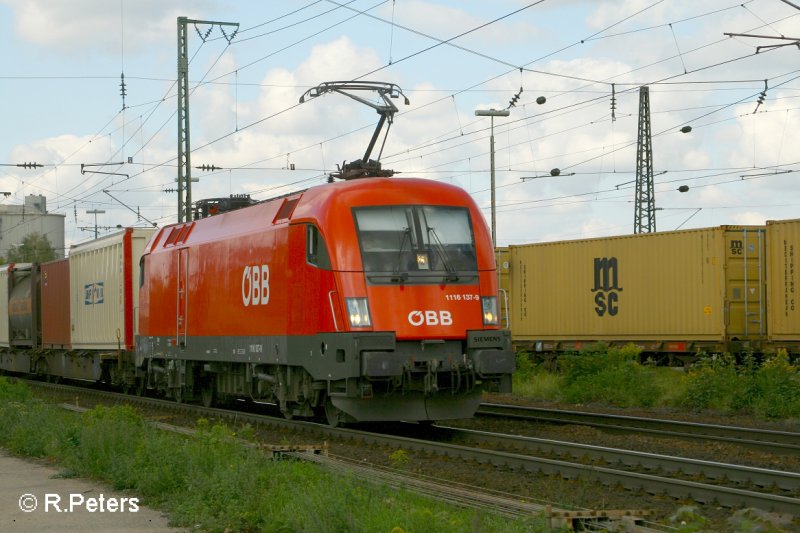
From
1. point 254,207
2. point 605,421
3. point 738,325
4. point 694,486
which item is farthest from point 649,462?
point 738,325

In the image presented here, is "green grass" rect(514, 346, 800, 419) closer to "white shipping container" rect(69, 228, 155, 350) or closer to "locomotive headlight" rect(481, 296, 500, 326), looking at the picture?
"locomotive headlight" rect(481, 296, 500, 326)

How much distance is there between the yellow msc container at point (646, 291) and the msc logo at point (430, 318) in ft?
43.2

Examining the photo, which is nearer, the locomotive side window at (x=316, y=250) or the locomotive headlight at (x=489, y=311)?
the locomotive side window at (x=316, y=250)

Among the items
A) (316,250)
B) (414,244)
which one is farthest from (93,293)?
(414,244)

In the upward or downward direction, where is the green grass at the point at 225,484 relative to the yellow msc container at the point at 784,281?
downward

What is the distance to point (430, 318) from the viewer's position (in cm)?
1477

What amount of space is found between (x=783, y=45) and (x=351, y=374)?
11.2 metres

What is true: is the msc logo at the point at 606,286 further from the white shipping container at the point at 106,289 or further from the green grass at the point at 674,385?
the white shipping container at the point at 106,289

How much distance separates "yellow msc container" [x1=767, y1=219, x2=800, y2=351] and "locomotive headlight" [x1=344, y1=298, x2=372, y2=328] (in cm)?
1381

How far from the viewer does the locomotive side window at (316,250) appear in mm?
14820

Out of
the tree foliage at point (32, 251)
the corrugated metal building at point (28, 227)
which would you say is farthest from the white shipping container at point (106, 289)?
the corrugated metal building at point (28, 227)

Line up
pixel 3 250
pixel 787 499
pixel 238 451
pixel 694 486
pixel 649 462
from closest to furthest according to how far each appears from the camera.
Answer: pixel 787 499 → pixel 694 486 → pixel 238 451 → pixel 649 462 → pixel 3 250

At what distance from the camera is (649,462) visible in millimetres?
12055

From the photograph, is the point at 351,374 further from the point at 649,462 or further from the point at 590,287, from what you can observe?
the point at 590,287
